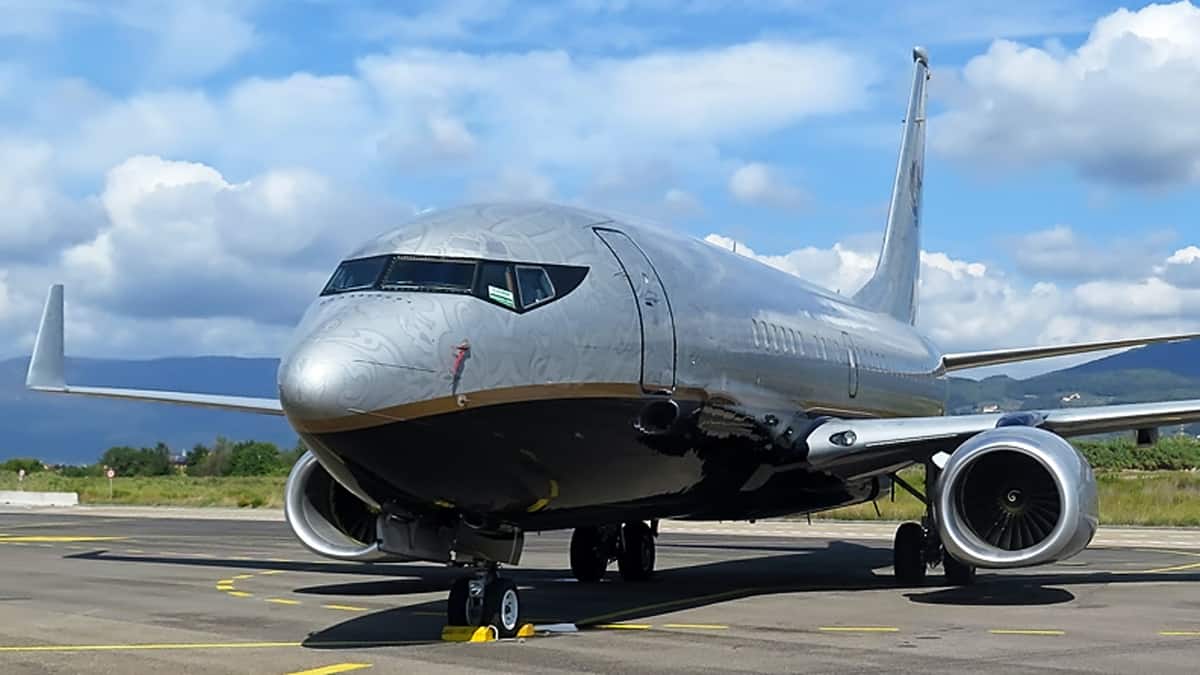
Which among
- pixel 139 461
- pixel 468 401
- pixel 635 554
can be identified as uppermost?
Answer: pixel 139 461

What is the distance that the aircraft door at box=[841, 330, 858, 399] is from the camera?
19734 millimetres

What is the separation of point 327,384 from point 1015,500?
8248mm

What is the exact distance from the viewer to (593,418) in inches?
496

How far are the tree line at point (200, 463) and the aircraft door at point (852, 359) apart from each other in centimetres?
7510

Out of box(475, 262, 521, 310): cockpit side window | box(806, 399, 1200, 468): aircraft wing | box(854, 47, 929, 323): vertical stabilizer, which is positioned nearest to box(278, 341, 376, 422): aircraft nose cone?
box(475, 262, 521, 310): cockpit side window

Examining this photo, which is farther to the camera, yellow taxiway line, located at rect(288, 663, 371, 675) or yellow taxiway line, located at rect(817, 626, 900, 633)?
yellow taxiway line, located at rect(817, 626, 900, 633)

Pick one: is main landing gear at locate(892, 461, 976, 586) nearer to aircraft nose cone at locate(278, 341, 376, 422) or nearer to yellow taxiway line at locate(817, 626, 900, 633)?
yellow taxiway line at locate(817, 626, 900, 633)

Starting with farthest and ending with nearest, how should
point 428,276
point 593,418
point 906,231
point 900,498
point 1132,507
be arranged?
point 900,498
point 1132,507
point 906,231
point 593,418
point 428,276

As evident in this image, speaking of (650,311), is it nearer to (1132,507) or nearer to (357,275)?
(357,275)

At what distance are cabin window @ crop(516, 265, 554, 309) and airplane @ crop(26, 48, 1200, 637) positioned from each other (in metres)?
0.02

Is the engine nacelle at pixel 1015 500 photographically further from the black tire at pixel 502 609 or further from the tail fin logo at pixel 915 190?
the tail fin logo at pixel 915 190

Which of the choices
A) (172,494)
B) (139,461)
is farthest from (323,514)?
(139,461)

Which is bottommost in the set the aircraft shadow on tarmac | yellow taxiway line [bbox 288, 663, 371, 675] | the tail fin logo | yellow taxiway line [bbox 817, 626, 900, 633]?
yellow taxiway line [bbox 288, 663, 371, 675]

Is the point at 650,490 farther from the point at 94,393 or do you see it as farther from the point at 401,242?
Answer: the point at 94,393
